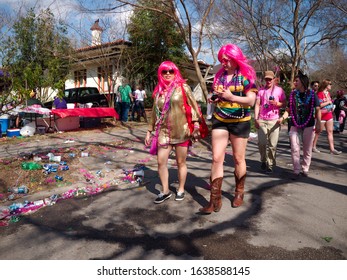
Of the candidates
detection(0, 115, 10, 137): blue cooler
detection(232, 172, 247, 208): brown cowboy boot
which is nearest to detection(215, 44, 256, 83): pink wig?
detection(232, 172, 247, 208): brown cowboy boot

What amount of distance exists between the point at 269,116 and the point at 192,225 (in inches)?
112

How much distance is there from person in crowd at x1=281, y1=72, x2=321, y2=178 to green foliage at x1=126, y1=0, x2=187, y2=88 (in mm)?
13530

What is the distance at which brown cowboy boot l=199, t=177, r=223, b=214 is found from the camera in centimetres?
344

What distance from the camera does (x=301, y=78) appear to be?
4.94m

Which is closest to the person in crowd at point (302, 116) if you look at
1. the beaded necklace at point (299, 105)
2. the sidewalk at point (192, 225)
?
the beaded necklace at point (299, 105)

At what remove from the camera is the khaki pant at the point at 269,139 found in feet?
17.2

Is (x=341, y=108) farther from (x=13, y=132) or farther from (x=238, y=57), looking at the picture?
(x=13, y=132)

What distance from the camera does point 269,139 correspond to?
5273 millimetres

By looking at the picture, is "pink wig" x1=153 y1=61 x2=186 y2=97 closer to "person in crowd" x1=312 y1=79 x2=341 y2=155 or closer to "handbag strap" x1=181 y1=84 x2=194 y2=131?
"handbag strap" x1=181 y1=84 x2=194 y2=131

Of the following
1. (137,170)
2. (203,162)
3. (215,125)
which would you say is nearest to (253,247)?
(215,125)

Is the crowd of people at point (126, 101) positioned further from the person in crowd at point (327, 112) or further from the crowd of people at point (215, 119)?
the crowd of people at point (215, 119)

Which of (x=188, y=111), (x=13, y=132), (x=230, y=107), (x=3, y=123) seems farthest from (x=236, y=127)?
(x=3, y=123)

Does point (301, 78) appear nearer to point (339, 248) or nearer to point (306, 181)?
point (306, 181)

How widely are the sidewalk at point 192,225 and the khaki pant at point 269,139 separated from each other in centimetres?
49
